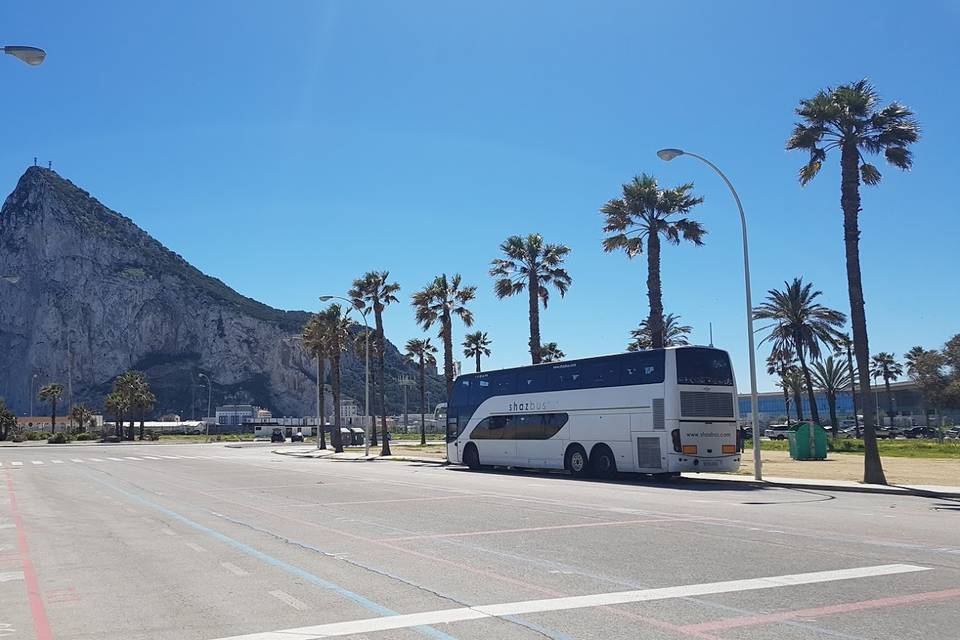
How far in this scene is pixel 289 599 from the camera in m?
8.30

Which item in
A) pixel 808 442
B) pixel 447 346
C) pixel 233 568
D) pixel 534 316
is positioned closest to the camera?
pixel 233 568

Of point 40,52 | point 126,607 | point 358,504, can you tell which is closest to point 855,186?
point 358,504

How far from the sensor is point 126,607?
27.1 ft

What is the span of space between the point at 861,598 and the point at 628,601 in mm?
2171

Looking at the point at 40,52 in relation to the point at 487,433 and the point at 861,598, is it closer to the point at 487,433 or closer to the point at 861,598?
the point at 861,598

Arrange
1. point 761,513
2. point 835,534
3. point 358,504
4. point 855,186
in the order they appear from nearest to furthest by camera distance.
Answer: point 835,534
point 761,513
point 358,504
point 855,186

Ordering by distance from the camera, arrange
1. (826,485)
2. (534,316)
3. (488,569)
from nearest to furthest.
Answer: (488,569) → (826,485) → (534,316)

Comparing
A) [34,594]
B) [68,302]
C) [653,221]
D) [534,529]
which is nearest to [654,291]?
[653,221]

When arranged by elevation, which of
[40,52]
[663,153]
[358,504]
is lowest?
[358,504]

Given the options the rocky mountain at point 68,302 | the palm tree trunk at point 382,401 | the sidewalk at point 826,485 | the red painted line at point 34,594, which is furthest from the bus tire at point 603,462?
the rocky mountain at point 68,302

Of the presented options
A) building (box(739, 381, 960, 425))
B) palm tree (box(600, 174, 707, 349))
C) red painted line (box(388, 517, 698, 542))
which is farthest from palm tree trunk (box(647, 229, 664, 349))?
building (box(739, 381, 960, 425))

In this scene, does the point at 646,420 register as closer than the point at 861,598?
No

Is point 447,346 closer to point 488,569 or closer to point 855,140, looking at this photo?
point 855,140

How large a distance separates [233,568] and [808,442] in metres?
30.4
